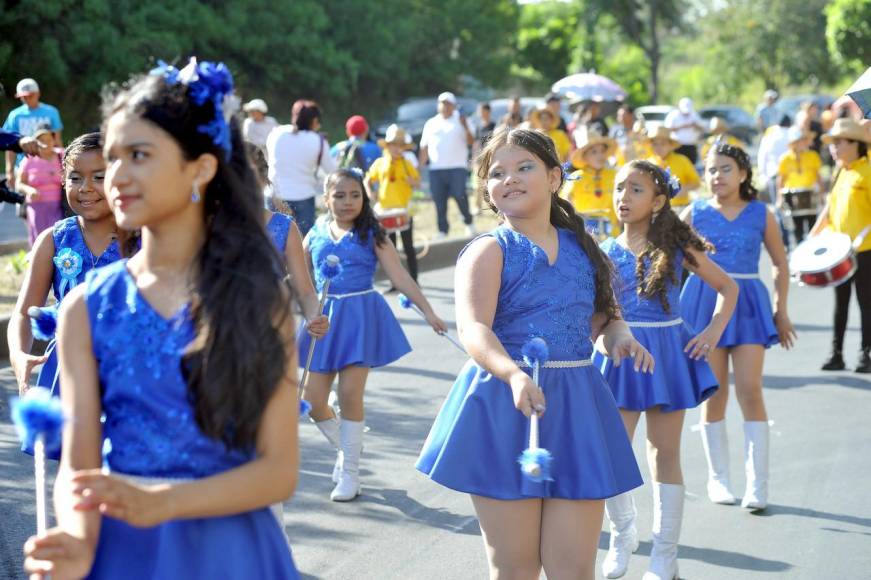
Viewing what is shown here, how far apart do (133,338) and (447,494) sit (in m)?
4.49

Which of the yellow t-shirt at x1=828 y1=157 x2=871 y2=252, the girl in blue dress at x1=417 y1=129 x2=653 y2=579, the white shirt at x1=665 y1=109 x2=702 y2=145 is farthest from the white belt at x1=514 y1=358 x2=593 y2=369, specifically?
A: the white shirt at x1=665 y1=109 x2=702 y2=145

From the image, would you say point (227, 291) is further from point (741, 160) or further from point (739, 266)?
point (739, 266)

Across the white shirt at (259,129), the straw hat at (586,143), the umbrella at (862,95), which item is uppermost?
the white shirt at (259,129)

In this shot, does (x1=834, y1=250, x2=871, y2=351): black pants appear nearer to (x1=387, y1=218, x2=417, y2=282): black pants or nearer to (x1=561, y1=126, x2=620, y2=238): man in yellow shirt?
(x1=561, y1=126, x2=620, y2=238): man in yellow shirt

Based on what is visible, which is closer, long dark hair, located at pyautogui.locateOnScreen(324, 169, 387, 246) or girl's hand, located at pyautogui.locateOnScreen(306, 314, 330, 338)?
girl's hand, located at pyautogui.locateOnScreen(306, 314, 330, 338)

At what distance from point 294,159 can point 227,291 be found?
1072 cm

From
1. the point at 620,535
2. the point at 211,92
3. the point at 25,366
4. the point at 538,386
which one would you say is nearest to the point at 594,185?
the point at 620,535

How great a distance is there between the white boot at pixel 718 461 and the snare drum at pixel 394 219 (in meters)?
6.42

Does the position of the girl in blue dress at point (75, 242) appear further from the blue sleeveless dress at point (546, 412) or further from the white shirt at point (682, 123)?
the white shirt at point (682, 123)

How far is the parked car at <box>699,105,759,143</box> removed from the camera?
42125mm

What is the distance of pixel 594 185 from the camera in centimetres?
1186

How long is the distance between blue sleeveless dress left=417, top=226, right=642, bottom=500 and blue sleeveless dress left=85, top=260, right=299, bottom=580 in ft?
4.85

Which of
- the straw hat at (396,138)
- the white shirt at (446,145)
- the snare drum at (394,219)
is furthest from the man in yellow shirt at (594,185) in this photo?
the white shirt at (446,145)

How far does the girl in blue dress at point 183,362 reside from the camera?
2.57 metres
